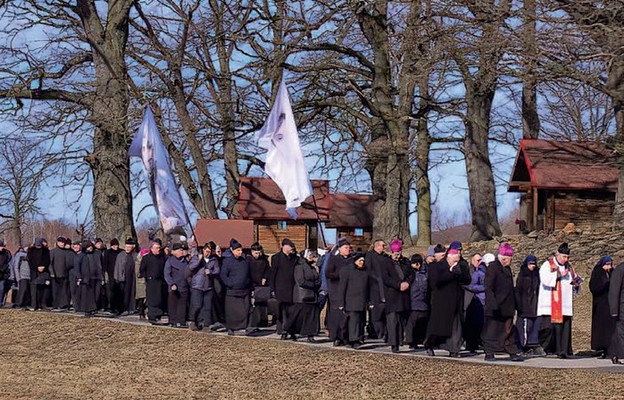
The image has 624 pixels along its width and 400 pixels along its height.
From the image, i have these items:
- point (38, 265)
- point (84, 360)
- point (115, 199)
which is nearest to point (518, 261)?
point (115, 199)

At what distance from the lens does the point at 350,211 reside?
1864 inches

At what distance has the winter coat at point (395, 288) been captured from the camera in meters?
16.9

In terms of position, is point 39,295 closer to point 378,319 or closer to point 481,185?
point 378,319

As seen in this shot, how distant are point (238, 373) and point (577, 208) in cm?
2004

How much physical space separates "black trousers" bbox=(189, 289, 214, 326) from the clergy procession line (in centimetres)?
2

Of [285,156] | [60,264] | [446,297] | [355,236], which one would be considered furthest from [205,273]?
[355,236]

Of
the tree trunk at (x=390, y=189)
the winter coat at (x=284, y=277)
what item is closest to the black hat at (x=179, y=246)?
the winter coat at (x=284, y=277)

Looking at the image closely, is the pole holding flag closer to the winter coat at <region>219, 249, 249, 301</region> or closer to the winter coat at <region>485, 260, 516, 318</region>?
the winter coat at <region>219, 249, 249, 301</region>

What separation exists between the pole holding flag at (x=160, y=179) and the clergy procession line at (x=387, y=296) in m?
0.61

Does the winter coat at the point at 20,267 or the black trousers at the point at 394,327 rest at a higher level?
the winter coat at the point at 20,267

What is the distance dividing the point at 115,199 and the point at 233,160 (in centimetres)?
1052

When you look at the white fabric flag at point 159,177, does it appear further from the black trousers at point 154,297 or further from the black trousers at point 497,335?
the black trousers at point 497,335

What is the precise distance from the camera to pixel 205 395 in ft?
43.0

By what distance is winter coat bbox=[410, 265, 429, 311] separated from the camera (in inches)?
668
